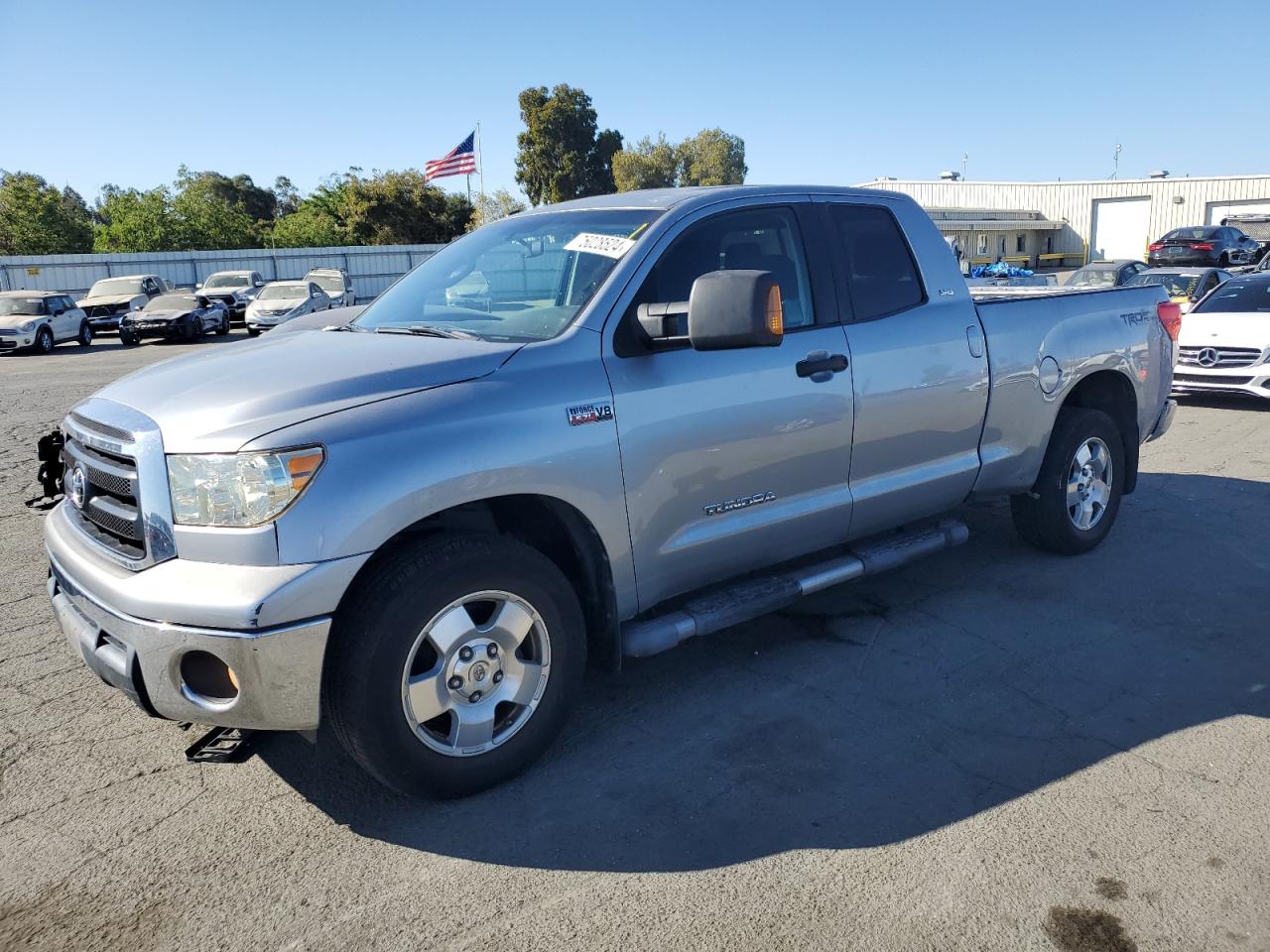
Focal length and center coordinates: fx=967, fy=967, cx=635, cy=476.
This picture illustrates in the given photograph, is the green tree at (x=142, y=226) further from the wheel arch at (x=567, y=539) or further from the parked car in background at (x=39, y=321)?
the wheel arch at (x=567, y=539)

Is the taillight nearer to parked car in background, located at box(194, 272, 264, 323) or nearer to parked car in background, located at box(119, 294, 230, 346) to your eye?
parked car in background, located at box(119, 294, 230, 346)

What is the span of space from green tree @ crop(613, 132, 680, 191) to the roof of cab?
57.3 metres

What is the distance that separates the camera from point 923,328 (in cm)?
446

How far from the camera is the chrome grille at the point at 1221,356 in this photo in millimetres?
10414

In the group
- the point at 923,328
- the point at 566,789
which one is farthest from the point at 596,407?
the point at 923,328

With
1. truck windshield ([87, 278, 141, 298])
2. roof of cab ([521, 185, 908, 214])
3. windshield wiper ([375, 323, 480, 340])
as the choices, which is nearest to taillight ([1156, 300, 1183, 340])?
roof of cab ([521, 185, 908, 214])

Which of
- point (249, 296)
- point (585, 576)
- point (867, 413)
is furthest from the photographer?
point (249, 296)

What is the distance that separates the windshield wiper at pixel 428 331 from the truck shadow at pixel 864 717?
60.4 inches

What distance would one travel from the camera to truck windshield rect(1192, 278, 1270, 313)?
1101 cm

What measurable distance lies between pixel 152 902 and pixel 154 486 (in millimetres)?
1183

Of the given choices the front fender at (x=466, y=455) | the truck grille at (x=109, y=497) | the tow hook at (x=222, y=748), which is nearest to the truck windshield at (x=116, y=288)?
the truck grille at (x=109, y=497)

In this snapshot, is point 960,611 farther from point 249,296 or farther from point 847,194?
point 249,296

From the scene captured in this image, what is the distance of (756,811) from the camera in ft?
10.2

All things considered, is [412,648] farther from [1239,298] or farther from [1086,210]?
[1086,210]
